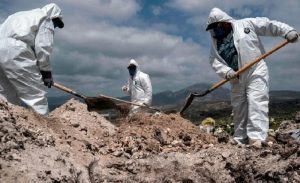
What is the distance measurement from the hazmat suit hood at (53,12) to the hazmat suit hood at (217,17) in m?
2.49

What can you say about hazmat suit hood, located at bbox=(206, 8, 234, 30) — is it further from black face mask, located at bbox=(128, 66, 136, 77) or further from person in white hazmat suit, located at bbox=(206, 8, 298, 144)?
black face mask, located at bbox=(128, 66, 136, 77)

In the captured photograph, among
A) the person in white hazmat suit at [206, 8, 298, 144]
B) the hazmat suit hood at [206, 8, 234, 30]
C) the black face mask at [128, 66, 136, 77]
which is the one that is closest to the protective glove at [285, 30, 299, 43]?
the person in white hazmat suit at [206, 8, 298, 144]

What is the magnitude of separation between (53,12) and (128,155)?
9.79 feet

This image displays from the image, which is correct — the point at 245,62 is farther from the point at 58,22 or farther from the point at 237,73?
the point at 58,22

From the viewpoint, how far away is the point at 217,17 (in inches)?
310

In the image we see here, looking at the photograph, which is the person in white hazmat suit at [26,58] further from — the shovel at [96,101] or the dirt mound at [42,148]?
the shovel at [96,101]

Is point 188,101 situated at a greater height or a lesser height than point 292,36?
lesser

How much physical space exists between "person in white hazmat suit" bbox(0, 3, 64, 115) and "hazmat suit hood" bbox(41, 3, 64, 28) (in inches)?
7.3

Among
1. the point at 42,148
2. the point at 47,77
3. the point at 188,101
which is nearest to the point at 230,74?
the point at 188,101

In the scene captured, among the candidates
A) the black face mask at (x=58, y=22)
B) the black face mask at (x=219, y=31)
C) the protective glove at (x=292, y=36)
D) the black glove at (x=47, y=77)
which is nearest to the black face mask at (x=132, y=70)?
the black face mask at (x=58, y=22)

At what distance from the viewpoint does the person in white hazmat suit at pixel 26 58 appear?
7262mm

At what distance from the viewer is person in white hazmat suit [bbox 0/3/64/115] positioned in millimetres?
7262

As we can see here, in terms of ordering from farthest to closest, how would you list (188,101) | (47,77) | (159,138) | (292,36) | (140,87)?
(140,87) < (188,101) < (47,77) < (292,36) < (159,138)

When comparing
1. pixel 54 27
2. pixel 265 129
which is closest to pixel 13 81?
pixel 54 27
